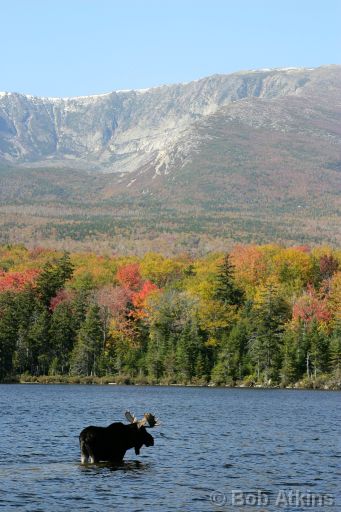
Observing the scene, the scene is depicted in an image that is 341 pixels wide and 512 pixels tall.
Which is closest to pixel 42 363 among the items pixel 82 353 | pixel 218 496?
pixel 82 353

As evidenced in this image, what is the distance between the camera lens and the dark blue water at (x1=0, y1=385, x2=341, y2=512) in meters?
30.5

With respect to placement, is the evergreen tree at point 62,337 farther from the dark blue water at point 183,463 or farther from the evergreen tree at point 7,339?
the dark blue water at point 183,463

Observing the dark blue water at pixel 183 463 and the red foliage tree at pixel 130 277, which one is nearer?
the dark blue water at pixel 183 463

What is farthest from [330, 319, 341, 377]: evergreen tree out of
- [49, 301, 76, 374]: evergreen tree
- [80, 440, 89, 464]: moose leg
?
[80, 440, 89, 464]: moose leg

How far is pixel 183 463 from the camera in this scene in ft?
125

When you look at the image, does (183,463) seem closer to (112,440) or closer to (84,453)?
(112,440)

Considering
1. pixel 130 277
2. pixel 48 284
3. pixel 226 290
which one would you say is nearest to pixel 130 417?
pixel 226 290

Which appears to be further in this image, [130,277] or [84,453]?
[130,277]

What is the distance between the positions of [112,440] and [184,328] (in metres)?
83.5

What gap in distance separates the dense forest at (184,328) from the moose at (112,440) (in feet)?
242

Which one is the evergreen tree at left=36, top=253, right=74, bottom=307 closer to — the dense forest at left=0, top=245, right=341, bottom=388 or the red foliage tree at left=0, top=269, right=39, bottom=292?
the dense forest at left=0, top=245, right=341, bottom=388

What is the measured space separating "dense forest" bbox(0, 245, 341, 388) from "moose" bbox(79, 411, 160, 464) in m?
73.9

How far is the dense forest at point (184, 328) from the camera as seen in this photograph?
112 m

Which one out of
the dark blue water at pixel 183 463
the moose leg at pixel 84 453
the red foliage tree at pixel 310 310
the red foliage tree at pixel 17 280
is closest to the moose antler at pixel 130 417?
the dark blue water at pixel 183 463
